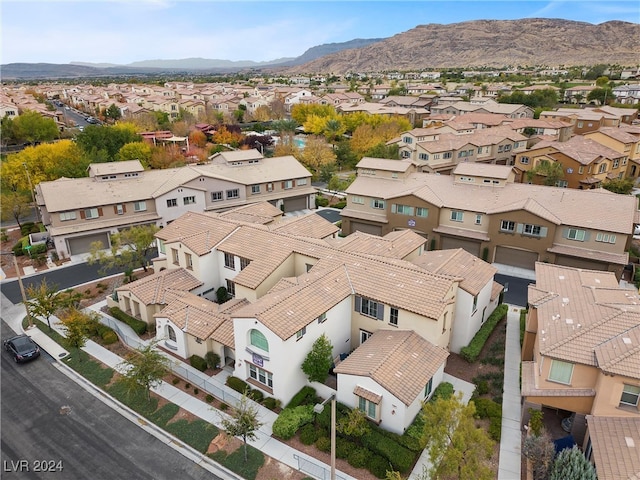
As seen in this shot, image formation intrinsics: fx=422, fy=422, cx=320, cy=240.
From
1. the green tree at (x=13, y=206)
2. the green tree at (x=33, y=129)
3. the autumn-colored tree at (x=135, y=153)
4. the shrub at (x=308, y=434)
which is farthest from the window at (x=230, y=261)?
the green tree at (x=33, y=129)

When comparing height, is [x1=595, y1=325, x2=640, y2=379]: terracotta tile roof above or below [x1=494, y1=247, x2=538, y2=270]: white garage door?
above

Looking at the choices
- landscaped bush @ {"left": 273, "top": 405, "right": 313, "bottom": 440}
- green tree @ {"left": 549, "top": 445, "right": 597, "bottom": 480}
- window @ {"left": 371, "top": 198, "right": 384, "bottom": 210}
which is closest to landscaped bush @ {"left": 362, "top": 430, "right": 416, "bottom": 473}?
landscaped bush @ {"left": 273, "top": 405, "right": 313, "bottom": 440}

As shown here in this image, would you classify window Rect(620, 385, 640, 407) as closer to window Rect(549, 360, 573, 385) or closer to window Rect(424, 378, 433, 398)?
window Rect(549, 360, 573, 385)

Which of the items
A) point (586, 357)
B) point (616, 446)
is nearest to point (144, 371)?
point (586, 357)

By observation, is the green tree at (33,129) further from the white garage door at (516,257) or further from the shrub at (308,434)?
the shrub at (308,434)

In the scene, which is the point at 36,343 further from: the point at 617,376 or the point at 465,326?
the point at 617,376

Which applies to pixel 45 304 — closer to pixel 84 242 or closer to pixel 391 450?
pixel 84 242
